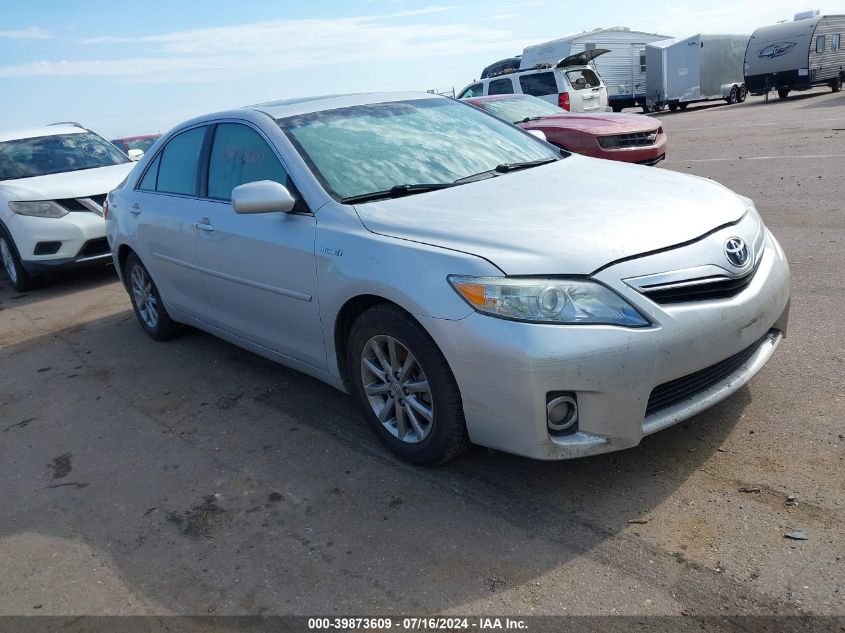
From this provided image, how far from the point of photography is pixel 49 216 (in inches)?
318

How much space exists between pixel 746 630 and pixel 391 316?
174cm

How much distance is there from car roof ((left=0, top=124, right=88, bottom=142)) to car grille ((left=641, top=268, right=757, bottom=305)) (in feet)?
29.2

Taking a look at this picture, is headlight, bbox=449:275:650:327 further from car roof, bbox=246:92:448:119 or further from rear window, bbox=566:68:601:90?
rear window, bbox=566:68:601:90

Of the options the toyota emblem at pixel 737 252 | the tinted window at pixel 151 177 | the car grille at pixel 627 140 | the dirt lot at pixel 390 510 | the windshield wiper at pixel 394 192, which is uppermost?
the tinted window at pixel 151 177

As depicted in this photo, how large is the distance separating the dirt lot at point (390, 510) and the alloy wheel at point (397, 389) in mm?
209

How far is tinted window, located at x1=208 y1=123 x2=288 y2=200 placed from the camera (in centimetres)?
407

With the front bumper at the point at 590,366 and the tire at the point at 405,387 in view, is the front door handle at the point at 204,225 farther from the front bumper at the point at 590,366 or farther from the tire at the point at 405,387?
the front bumper at the point at 590,366

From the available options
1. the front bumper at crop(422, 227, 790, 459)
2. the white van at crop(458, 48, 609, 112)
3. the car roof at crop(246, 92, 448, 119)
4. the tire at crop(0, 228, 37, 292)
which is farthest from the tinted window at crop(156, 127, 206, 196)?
the white van at crop(458, 48, 609, 112)

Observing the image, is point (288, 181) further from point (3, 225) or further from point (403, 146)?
point (3, 225)

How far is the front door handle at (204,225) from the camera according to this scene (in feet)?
14.7

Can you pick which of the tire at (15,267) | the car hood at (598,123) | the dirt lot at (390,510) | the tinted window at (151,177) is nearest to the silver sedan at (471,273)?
the dirt lot at (390,510)

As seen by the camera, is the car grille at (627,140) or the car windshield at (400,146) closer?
the car windshield at (400,146)

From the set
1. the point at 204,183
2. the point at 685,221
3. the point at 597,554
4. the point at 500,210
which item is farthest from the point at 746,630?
the point at 204,183

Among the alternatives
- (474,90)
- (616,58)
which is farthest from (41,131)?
(616,58)
